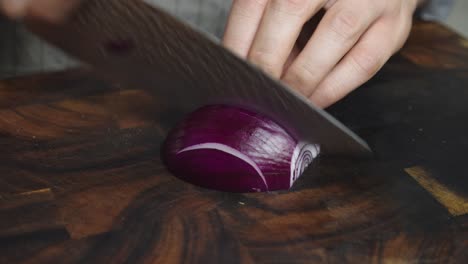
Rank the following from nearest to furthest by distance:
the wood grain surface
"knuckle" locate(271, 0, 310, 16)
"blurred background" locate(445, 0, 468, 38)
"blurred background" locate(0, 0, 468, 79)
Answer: the wood grain surface
"knuckle" locate(271, 0, 310, 16)
"blurred background" locate(0, 0, 468, 79)
"blurred background" locate(445, 0, 468, 38)

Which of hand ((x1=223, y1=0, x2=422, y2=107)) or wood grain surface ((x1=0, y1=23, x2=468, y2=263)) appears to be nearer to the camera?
wood grain surface ((x1=0, y1=23, x2=468, y2=263))

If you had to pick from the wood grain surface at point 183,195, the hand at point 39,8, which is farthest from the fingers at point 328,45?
the hand at point 39,8

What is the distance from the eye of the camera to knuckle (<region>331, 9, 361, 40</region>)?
93 cm

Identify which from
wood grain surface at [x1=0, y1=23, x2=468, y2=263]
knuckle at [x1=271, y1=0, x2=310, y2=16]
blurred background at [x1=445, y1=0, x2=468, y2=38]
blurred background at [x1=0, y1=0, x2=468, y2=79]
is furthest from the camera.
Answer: blurred background at [x1=445, y1=0, x2=468, y2=38]

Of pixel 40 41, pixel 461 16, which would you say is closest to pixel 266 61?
pixel 40 41

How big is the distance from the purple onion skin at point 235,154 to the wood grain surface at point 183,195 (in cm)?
2

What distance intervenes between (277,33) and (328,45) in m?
0.08

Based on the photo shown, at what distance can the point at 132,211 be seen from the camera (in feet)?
2.68

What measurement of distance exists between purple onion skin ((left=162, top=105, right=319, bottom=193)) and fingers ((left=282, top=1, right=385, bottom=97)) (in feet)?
0.27

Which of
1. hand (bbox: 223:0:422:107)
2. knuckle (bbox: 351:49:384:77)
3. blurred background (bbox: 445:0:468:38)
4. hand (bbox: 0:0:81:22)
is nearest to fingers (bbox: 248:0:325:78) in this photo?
hand (bbox: 223:0:422:107)

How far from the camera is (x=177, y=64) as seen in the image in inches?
33.8

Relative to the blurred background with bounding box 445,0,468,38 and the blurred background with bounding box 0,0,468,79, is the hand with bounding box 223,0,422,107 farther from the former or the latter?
the blurred background with bounding box 445,0,468,38

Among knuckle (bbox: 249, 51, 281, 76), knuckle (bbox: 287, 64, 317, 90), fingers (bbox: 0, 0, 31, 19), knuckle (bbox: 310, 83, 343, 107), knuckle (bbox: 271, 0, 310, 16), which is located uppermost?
knuckle (bbox: 271, 0, 310, 16)

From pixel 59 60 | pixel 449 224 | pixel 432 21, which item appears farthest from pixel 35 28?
pixel 432 21
